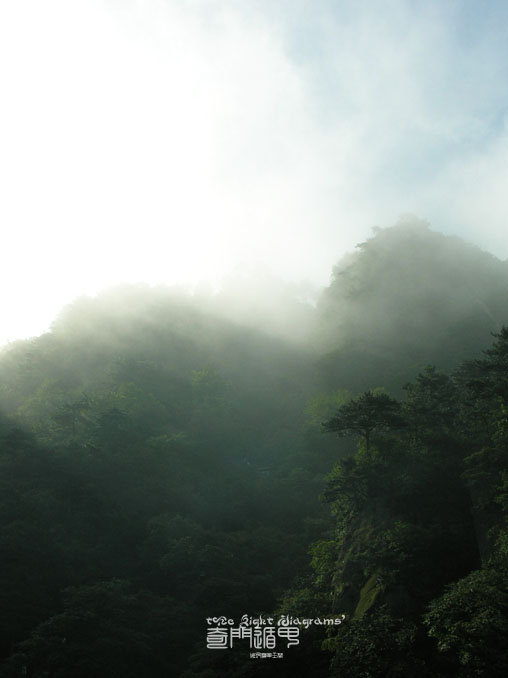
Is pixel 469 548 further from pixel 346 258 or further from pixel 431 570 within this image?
pixel 346 258

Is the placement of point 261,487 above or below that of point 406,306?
below

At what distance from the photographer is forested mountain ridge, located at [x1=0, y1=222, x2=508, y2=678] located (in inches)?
693

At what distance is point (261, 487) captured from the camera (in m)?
44.0

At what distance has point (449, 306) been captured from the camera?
71438mm

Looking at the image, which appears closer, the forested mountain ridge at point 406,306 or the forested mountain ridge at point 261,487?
the forested mountain ridge at point 261,487

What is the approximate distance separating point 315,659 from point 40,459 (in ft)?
95.2

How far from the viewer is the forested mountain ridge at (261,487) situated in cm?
1761

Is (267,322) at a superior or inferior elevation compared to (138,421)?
superior

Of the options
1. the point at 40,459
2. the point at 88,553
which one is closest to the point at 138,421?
the point at 40,459

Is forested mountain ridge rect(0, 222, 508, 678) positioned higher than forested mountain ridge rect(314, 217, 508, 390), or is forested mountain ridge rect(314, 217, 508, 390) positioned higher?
forested mountain ridge rect(314, 217, 508, 390)

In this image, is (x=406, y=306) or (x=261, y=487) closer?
(x=261, y=487)

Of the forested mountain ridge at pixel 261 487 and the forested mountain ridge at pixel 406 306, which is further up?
the forested mountain ridge at pixel 406 306

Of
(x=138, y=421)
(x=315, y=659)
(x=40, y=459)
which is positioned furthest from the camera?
(x=138, y=421)

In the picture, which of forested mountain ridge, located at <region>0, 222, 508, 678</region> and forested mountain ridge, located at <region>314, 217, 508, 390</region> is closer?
forested mountain ridge, located at <region>0, 222, 508, 678</region>
